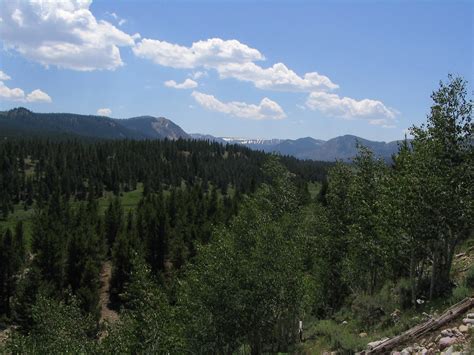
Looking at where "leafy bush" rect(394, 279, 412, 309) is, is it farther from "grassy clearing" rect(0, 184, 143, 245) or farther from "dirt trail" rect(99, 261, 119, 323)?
"grassy clearing" rect(0, 184, 143, 245)

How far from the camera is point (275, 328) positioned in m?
36.5

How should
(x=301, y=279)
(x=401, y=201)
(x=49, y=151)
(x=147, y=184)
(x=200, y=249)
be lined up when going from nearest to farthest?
(x=401, y=201) < (x=301, y=279) < (x=200, y=249) < (x=147, y=184) < (x=49, y=151)

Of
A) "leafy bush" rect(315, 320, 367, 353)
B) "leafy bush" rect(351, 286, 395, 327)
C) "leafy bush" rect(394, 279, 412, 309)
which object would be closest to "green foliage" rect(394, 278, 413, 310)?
"leafy bush" rect(394, 279, 412, 309)

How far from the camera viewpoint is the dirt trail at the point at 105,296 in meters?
72.6

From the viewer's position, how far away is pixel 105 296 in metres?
80.5

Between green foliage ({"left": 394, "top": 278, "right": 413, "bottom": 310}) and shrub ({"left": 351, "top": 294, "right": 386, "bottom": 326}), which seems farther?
shrub ({"left": 351, "top": 294, "right": 386, "bottom": 326})

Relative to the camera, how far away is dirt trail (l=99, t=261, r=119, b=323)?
238ft

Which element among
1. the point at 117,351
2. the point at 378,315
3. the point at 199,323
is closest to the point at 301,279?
the point at 378,315

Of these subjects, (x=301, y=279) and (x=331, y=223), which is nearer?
(x=301, y=279)

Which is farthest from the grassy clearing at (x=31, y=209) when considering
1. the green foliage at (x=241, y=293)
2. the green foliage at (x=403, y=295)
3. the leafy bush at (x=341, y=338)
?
the green foliage at (x=403, y=295)

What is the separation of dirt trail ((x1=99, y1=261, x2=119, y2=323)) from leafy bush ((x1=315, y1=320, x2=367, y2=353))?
4493 cm

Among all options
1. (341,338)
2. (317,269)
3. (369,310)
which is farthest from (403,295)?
(317,269)

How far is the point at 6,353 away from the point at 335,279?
32217mm

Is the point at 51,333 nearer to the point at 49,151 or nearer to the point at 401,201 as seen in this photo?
the point at 401,201
